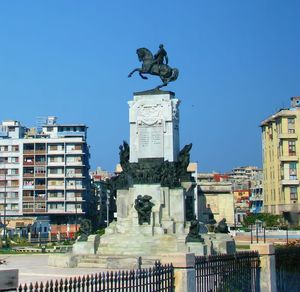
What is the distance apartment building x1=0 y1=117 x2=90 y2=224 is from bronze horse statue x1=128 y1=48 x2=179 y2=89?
2270 inches

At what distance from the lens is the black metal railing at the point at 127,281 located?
10.7 meters

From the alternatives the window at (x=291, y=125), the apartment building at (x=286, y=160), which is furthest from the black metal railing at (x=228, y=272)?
the window at (x=291, y=125)

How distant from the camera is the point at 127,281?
1166 cm

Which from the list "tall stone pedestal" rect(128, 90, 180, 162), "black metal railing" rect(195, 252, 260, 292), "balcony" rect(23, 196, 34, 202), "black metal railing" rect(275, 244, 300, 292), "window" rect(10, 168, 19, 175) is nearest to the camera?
"black metal railing" rect(195, 252, 260, 292)

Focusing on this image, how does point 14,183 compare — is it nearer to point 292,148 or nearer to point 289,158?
point 289,158

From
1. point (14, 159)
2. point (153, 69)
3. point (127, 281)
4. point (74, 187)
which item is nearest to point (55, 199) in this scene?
point (74, 187)

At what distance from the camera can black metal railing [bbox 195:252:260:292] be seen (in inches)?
543

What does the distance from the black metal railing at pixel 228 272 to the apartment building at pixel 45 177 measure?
249 ft

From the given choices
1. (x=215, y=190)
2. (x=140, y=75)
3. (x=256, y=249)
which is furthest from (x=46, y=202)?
(x=256, y=249)

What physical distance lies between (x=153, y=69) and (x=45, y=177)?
59.9m

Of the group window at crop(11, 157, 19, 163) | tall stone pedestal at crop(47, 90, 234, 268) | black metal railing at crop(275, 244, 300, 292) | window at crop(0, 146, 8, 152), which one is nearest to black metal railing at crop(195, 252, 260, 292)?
black metal railing at crop(275, 244, 300, 292)

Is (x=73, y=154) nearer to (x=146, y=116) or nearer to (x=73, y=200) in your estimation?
(x=73, y=200)

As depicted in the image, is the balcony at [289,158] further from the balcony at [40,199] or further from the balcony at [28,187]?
the balcony at [28,187]

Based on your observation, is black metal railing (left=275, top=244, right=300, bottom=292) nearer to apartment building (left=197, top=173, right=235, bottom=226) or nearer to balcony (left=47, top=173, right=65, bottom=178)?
balcony (left=47, top=173, right=65, bottom=178)
